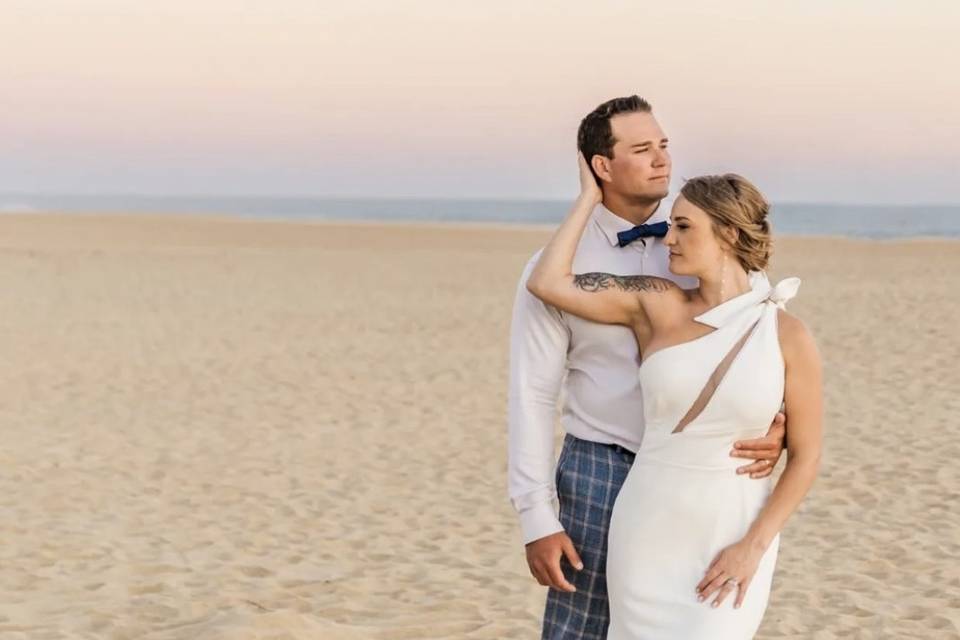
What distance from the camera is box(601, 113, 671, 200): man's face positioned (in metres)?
3.05

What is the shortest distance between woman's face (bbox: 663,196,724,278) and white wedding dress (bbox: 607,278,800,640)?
0.35ft

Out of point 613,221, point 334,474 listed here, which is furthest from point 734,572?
point 334,474

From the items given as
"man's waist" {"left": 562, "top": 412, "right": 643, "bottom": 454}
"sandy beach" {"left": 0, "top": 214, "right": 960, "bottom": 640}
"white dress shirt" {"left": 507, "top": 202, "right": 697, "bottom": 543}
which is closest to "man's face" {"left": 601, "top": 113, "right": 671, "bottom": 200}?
"white dress shirt" {"left": 507, "top": 202, "right": 697, "bottom": 543}

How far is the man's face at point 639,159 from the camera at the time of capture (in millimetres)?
3049

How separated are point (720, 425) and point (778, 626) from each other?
12.1ft

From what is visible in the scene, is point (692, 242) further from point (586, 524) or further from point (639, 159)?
point (586, 524)

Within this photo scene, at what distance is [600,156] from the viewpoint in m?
3.12

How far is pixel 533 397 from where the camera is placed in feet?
10.4

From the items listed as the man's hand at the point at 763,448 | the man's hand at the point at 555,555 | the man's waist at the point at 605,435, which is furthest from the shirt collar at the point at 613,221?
the man's hand at the point at 555,555

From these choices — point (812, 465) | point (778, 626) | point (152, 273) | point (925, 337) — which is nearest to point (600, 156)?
point (812, 465)

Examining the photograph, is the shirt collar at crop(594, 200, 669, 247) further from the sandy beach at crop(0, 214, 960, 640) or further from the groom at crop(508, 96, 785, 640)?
the sandy beach at crop(0, 214, 960, 640)

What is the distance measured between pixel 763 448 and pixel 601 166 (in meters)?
0.79

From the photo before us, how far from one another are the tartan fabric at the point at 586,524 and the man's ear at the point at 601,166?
0.66 m

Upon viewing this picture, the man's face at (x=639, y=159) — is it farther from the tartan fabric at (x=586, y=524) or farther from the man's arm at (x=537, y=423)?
the tartan fabric at (x=586, y=524)
